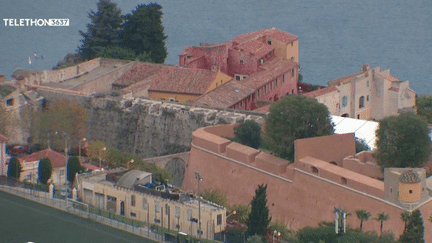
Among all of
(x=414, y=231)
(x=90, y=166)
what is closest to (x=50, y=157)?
(x=90, y=166)

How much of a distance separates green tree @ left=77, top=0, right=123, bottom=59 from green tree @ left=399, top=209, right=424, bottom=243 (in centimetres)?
3137

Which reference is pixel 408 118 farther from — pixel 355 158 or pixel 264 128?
pixel 264 128

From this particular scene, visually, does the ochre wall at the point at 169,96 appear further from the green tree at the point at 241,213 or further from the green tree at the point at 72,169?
the green tree at the point at 241,213

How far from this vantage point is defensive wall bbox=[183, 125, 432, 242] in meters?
43.7

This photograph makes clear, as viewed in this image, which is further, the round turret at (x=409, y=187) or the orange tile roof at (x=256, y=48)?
the orange tile roof at (x=256, y=48)

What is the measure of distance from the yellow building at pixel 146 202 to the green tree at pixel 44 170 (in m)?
1.96

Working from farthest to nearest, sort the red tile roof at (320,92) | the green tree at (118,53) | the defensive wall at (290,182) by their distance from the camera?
the green tree at (118,53)
the red tile roof at (320,92)
the defensive wall at (290,182)

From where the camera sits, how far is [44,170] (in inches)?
1997

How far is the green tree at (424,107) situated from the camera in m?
62.2

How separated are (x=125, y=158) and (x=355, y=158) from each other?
386 inches

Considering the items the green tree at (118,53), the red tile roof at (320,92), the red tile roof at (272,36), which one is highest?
the red tile roof at (272,36)

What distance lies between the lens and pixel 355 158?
4756 centimetres

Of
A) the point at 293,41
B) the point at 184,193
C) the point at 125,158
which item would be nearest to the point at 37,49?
the point at 293,41

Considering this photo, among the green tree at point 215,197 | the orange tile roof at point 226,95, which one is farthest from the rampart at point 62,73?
the green tree at point 215,197
